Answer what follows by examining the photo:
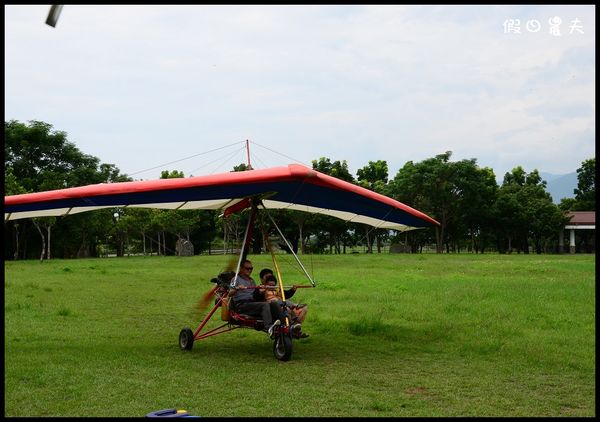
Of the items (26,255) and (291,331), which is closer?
(291,331)

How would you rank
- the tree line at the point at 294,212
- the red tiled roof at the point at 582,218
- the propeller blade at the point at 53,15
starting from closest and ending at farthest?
the propeller blade at the point at 53,15, the tree line at the point at 294,212, the red tiled roof at the point at 582,218

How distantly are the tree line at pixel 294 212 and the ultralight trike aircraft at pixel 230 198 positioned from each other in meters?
31.0

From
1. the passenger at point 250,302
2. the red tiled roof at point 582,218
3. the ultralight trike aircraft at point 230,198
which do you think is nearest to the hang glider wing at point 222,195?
the ultralight trike aircraft at point 230,198

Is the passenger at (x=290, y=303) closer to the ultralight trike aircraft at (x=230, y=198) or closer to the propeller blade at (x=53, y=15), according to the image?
the ultralight trike aircraft at (x=230, y=198)

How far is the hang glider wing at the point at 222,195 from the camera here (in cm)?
862

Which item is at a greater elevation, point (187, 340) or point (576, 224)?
point (576, 224)

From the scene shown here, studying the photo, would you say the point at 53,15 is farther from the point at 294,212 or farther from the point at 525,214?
the point at 525,214

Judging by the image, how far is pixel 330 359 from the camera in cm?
866

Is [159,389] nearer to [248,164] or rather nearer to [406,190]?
[248,164]

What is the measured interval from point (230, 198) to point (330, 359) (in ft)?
10.3

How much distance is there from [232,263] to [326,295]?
611cm

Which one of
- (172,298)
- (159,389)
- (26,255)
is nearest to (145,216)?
(26,255)

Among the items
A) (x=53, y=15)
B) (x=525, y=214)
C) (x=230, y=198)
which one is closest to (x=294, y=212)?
(x=525, y=214)

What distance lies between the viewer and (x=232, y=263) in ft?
34.8
